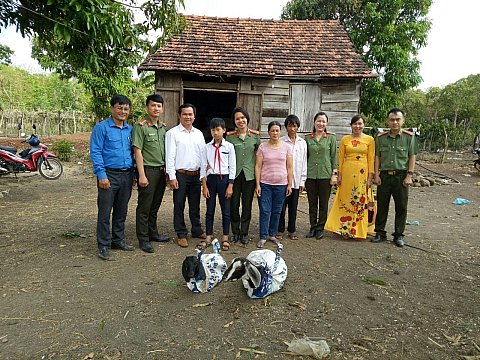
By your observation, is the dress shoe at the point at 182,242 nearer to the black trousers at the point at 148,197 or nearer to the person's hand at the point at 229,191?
the black trousers at the point at 148,197

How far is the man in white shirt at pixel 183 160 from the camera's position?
4.18 m

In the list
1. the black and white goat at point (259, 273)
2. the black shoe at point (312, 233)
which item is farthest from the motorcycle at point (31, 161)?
the black and white goat at point (259, 273)

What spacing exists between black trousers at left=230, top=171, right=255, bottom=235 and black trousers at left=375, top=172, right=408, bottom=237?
1729 millimetres

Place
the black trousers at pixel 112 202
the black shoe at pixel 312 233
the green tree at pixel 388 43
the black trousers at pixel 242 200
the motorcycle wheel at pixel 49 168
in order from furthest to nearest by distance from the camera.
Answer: the green tree at pixel 388 43 < the motorcycle wheel at pixel 49 168 < the black shoe at pixel 312 233 < the black trousers at pixel 242 200 < the black trousers at pixel 112 202

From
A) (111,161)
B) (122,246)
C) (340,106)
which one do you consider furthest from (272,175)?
(340,106)

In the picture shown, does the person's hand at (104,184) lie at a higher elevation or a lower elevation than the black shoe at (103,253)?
higher

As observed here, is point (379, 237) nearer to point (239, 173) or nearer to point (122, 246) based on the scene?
point (239, 173)

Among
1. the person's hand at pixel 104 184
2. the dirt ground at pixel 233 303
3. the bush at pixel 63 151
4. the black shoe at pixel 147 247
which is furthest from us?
the bush at pixel 63 151

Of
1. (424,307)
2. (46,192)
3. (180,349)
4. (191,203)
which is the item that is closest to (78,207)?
(46,192)

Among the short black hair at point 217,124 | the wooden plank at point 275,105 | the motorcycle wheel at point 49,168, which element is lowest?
the motorcycle wheel at point 49,168

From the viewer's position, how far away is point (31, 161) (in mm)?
8945

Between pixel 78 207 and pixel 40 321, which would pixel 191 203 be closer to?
pixel 40 321

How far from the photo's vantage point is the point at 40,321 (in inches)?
106

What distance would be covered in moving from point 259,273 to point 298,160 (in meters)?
2.11
